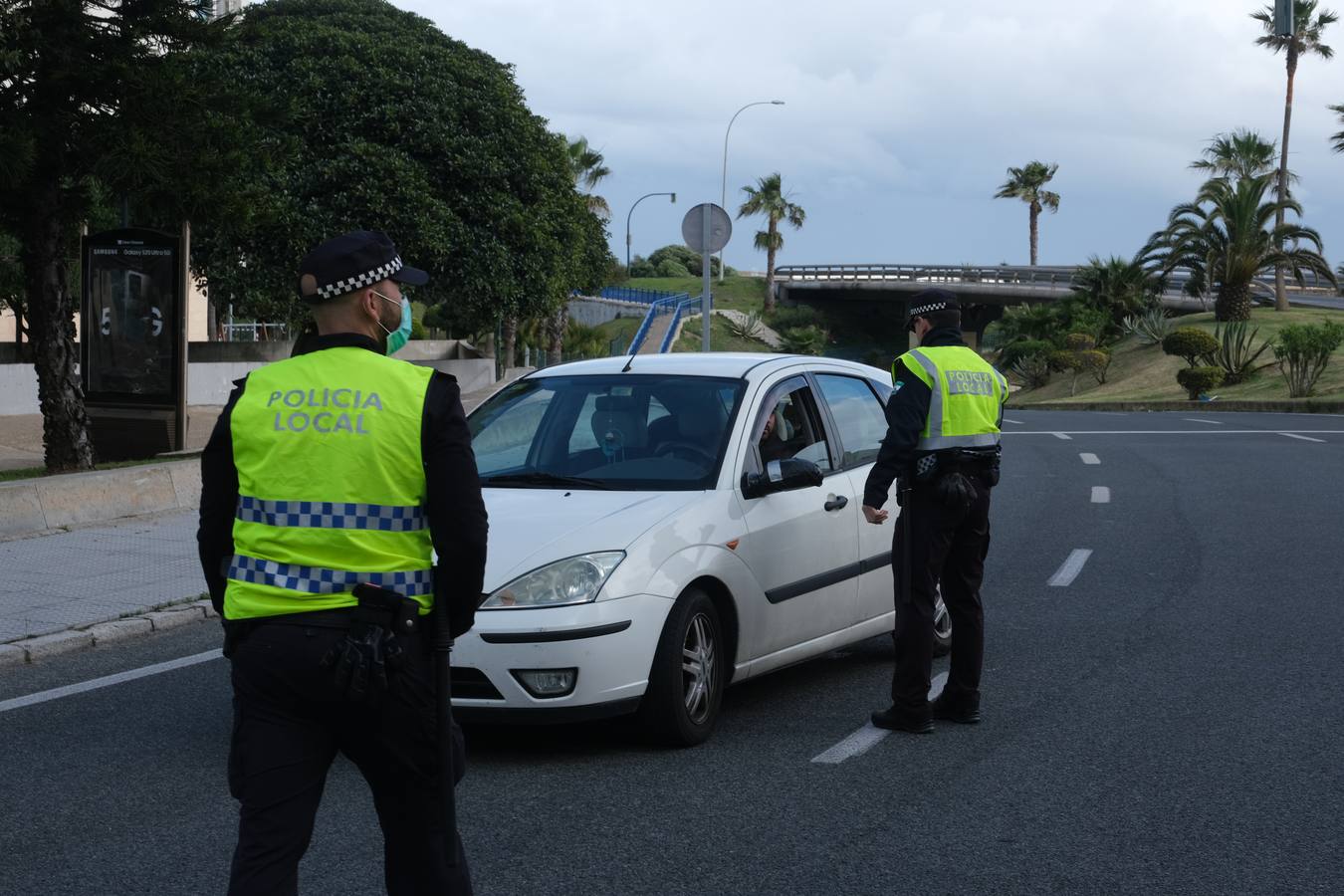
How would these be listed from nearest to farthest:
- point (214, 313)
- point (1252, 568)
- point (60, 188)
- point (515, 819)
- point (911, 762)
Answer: point (515, 819), point (911, 762), point (1252, 568), point (60, 188), point (214, 313)

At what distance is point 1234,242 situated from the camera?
1964 inches

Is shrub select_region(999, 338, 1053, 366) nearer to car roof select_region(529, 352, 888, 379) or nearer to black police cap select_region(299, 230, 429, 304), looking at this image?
car roof select_region(529, 352, 888, 379)

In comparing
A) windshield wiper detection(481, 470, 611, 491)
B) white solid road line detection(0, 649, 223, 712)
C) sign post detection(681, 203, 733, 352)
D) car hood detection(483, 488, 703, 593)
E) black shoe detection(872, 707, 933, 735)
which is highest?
sign post detection(681, 203, 733, 352)

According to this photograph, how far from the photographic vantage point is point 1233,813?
5.39 meters

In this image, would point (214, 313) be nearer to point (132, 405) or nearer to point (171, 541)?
point (132, 405)

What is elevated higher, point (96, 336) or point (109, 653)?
point (96, 336)

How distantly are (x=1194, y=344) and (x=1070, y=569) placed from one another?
3500 cm

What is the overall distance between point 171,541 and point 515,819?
7296 mm

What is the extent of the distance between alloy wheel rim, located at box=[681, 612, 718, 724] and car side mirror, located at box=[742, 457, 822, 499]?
0.65m

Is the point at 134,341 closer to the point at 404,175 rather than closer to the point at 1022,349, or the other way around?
the point at 404,175

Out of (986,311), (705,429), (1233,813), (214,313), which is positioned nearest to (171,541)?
(705,429)

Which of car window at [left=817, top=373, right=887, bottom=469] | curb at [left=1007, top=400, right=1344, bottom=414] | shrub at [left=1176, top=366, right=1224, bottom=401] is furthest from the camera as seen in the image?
shrub at [left=1176, top=366, right=1224, bottom=401]

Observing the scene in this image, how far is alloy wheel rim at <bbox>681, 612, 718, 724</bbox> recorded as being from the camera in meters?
6.20

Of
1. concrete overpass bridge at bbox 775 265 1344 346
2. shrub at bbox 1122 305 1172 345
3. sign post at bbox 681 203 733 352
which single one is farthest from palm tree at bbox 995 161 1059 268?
sign post at bbox 681 203 733 352
